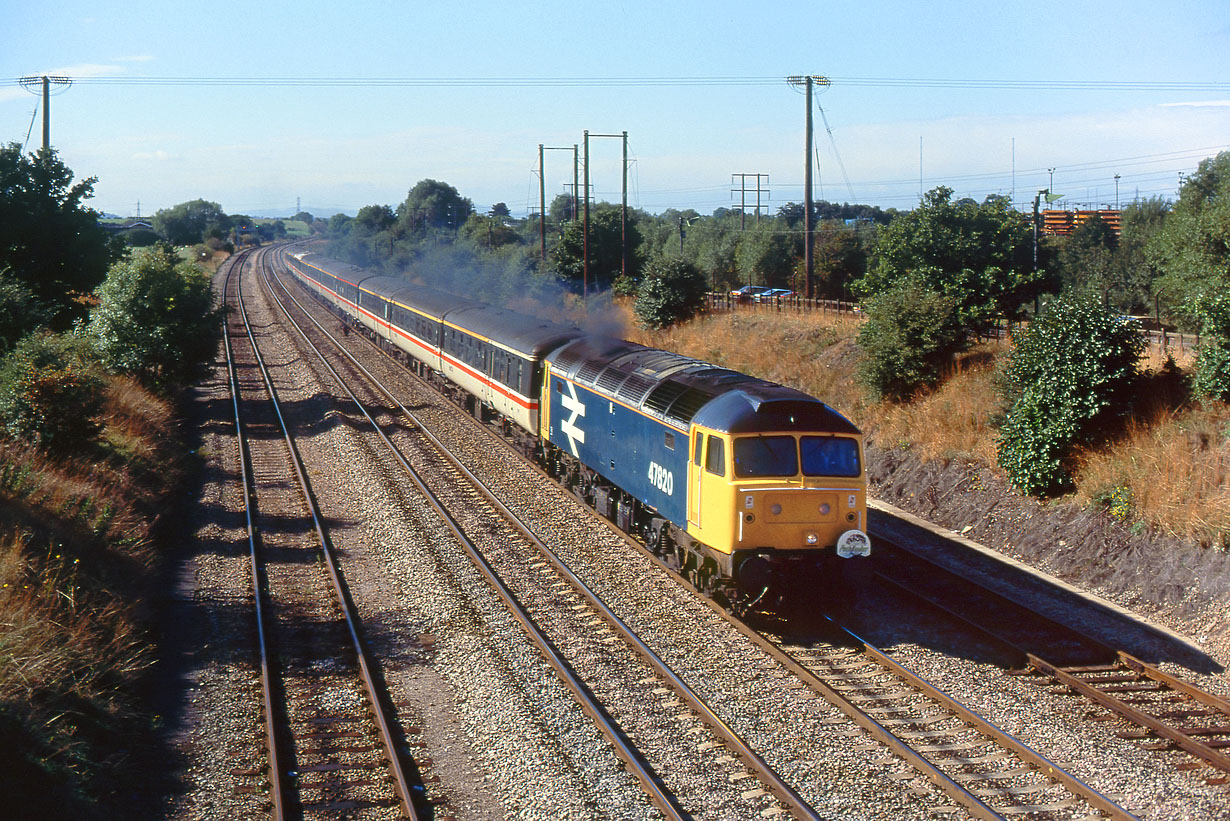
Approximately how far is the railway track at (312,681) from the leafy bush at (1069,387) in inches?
449

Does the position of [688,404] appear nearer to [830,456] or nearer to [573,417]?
[830,456]

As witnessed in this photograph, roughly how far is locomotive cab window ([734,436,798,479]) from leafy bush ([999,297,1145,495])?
20.9 feet

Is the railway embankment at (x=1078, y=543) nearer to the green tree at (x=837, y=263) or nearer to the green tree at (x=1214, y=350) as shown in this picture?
the green tree at (x=1214, y=350)

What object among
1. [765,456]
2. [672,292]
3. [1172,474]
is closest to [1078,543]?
[1172,474]

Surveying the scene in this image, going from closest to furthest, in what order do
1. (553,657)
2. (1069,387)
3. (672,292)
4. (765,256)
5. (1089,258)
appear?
(553,657) < (1069,387) < (672,292) < (1089,258) < (765,256)

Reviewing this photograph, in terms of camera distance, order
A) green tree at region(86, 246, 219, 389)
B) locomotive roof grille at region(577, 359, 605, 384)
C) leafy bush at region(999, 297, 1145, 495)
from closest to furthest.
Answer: leafy bush at region(999, 297, 1145, 495) → locomotive roof grille at region(577, 359, 605, 384) → green tree at region(86, 246, 219, 389)

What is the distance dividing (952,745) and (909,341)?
1369cm

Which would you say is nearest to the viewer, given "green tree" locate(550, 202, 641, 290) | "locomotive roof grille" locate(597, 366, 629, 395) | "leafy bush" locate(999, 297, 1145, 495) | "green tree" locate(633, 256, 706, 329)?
"locomotive roof grille" locate(597, 366, 629, 395)

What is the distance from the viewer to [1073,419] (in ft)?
53.3

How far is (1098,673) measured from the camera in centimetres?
1105

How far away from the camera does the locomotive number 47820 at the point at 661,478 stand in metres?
13.8

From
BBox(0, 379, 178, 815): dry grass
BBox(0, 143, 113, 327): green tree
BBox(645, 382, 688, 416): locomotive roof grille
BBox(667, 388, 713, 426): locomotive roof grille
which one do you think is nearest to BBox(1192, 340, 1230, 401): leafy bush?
BBox(667, 388, 713, 426): locomotive roof grille

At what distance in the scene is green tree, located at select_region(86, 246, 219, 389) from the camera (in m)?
26.9

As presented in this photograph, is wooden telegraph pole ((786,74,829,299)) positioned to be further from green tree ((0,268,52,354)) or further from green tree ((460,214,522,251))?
green tree ((460,214,522,251))
